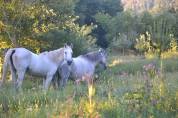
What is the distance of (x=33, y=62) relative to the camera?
12203mm

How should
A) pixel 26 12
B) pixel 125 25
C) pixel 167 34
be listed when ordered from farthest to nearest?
pixel 125 25
pixel 167 34
pixel 26 12

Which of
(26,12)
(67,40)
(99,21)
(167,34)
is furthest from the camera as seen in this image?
(99,21)

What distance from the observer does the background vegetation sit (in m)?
7.14

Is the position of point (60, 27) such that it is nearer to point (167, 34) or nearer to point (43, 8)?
point (43, 8)

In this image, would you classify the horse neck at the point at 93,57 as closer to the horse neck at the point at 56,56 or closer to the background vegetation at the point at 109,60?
the background vegetation at the point at 109,60

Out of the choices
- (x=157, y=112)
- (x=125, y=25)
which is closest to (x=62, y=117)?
(x=157, y=112)

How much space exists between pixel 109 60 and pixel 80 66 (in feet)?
30.4

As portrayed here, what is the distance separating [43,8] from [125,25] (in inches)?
634

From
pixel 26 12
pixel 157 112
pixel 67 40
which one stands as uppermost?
pixel 26 12

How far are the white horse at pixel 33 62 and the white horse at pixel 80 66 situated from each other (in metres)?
0.49

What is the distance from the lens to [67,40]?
17484 mm

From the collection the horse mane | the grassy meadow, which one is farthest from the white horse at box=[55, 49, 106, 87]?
the grassy meadow

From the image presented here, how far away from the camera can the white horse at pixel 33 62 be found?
468 inches

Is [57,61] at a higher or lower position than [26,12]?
lower
